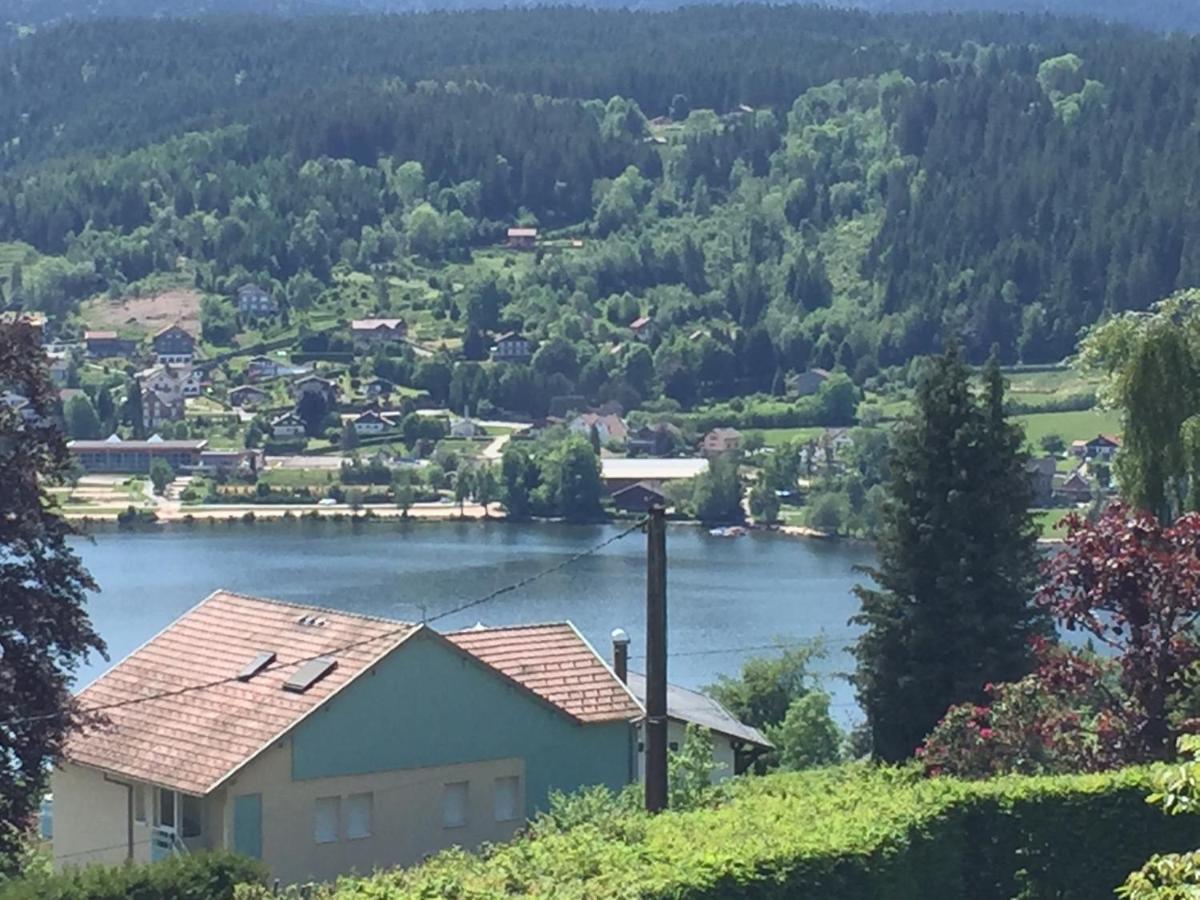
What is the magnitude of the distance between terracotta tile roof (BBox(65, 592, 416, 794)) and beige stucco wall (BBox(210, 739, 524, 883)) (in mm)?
267

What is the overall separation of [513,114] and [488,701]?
149m

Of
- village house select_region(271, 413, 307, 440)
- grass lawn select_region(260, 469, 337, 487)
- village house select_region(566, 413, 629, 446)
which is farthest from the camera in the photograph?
village house select_region(566, 413, 629, 446)

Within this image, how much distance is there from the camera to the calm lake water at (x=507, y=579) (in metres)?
49.4

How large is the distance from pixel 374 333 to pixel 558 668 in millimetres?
107038

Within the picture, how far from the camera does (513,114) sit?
164750mm

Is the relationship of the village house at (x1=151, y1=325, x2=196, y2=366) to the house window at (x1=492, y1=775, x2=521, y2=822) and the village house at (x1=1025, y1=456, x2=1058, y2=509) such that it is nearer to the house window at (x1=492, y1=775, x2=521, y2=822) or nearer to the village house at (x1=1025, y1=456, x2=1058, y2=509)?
the village house at (x1=1025, y1=456, x2=1058, y2=509)

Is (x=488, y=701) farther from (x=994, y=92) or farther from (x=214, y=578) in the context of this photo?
(x=994, y=92)

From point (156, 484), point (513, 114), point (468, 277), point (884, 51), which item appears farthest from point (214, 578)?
point (884, 51)

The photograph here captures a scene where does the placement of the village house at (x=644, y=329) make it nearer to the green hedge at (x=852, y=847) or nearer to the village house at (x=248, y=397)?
the village house at (x=248, y=397)

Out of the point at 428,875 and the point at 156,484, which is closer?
the point at 428,875

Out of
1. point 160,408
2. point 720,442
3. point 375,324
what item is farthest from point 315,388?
point 720,442

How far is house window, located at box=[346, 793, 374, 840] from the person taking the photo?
1692 cm

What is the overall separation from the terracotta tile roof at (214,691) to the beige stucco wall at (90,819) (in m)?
0.27

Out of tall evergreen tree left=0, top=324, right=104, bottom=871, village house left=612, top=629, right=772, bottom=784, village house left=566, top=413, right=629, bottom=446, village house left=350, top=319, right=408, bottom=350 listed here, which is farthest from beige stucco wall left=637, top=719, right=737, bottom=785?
village house left=350, top=319, right=408, bottom=350
